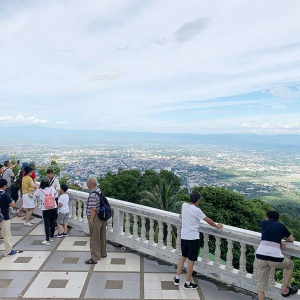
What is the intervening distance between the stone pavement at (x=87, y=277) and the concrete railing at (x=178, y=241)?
17 cm

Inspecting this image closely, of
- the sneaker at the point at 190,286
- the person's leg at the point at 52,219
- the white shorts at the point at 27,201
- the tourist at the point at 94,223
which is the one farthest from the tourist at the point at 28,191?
the sneaker at the point at 190,286

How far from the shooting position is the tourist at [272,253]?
13.1 ft

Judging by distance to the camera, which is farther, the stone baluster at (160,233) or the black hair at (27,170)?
the black hair at (27,170)

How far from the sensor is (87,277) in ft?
17.4

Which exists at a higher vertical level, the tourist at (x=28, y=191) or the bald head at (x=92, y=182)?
the bald head at (x=92, y=182)

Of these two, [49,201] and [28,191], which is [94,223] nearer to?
[49,201]

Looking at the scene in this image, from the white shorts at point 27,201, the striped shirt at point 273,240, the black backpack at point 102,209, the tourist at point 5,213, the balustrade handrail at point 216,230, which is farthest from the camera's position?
the white shorts at point 27,201

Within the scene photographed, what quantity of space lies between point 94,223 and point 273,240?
3294 millimetres

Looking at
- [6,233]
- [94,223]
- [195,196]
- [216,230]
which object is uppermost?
[195,196]

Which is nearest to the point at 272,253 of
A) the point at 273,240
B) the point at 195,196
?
the point at 273,240

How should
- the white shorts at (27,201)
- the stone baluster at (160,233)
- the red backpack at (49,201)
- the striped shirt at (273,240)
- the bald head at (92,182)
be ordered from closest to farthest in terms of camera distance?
the striped shirt at (273,240), the bald head at (92,182), the stone baluster at (160,233), the red backpack at (49,201), the white shorts at (27,201)

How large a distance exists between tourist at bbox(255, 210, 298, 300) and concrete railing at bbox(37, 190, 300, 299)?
180mm

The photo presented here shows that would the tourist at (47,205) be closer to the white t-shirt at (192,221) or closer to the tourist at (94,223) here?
the tourist at (94,223)

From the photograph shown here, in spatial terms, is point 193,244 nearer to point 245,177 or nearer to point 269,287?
point 269,287
